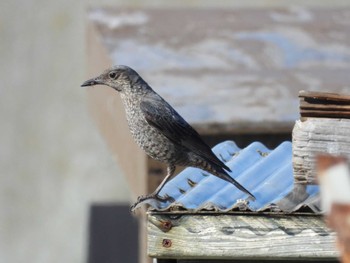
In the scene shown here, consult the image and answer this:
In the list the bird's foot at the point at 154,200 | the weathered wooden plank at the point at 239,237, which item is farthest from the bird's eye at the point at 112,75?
the weathered wooden plank at the point at 239,237

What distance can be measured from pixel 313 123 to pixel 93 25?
6060mm

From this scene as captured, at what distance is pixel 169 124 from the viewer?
5.88 meters

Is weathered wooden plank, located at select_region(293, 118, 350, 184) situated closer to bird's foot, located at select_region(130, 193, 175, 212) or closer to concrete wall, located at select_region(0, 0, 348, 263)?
bird's foot, located at select_region(130, 193, 175, 212)

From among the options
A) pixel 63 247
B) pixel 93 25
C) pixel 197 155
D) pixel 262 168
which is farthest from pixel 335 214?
pixel 63 247

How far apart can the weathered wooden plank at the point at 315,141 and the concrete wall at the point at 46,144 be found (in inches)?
336

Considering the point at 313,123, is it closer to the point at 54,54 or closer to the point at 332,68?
the point at 332,68

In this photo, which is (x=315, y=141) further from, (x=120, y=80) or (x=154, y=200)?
(x=120, y=80)

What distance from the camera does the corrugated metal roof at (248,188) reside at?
450cm

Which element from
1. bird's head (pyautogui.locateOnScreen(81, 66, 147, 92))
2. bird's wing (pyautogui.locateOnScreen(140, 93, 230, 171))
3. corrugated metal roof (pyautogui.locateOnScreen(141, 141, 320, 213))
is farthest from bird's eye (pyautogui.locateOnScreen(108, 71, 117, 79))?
corrugated metal roof (pyautogui.locateOnScreen(141, 141, 320, 213))

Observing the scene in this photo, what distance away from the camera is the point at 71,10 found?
12.9m

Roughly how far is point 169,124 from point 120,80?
1.02 ft

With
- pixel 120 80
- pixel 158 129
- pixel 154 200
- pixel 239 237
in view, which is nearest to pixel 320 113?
pixel 239 237

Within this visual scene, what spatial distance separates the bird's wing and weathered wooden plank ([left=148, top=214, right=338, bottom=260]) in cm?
110

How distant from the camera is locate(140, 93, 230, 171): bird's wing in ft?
19.1
